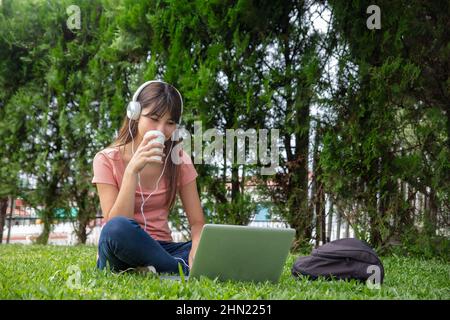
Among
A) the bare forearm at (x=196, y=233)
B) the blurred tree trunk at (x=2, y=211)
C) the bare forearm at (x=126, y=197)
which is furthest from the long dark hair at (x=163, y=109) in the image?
the blurred tree trunk at (x=2, y=211)

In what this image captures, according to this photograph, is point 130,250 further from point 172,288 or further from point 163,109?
point 163,109

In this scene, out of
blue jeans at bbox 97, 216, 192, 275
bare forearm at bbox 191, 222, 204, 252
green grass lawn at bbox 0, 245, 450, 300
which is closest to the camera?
green grass lawn at bbox 0, 245, 450, 300

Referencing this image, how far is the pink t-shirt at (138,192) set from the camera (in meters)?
3.19

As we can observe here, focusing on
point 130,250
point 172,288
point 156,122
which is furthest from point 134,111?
point 172,288

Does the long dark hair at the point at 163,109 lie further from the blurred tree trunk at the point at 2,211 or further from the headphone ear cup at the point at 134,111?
the blurred tree trunk at the point at 2,211

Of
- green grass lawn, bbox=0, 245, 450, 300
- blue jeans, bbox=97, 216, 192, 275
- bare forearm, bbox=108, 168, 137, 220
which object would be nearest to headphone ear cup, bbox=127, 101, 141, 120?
bare forearm, bbox=108, 168, 137, 220

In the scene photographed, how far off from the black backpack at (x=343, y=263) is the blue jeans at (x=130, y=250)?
0.73 m

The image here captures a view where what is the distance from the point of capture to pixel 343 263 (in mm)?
3209

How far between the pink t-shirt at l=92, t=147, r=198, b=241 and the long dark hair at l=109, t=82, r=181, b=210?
46 mm

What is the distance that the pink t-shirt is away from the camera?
3.19 m

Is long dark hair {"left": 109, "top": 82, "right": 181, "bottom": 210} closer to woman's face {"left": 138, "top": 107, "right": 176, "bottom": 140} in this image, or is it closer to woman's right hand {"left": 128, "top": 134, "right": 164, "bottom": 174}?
woman's face {"left": 138, "top": 107, "right": 176, "bottom": 140}

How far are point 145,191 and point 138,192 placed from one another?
0.06 meters
